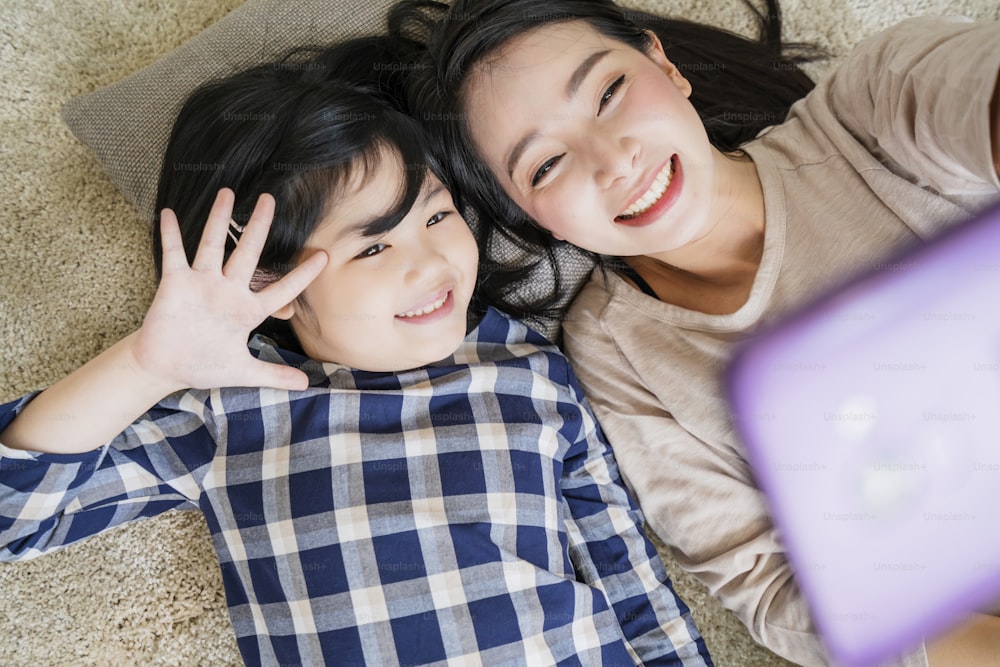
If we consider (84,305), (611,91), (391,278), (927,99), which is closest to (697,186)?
(611,91)

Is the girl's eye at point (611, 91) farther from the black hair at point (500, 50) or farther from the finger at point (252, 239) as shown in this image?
the finger at point (252, 239)

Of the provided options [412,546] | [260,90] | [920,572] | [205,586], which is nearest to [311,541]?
[412,546]

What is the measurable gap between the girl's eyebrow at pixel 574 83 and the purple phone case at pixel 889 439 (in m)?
0.38

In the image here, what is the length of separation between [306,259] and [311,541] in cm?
33

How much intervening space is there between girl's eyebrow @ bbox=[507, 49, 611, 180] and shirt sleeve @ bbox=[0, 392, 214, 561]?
1.59 feet

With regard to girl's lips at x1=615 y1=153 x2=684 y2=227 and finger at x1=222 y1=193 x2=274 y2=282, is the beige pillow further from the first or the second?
girl's lips at x1=615 y1=153 x2=684 y2=227

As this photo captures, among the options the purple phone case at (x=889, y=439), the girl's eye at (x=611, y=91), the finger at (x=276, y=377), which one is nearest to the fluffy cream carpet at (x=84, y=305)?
the purple phone case at (x=889, y=439)

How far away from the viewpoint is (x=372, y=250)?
0.87 m

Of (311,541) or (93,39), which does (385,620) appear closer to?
(311,541)

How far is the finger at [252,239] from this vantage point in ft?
2.66

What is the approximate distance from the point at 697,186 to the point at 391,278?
370 millimetres

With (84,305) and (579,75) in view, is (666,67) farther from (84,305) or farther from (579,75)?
(84,305)

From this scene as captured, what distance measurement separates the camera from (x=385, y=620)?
881mm

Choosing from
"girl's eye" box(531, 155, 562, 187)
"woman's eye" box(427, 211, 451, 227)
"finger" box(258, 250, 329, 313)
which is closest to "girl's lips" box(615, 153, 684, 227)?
"girl's eye" box(531, 155, 562, 187)
